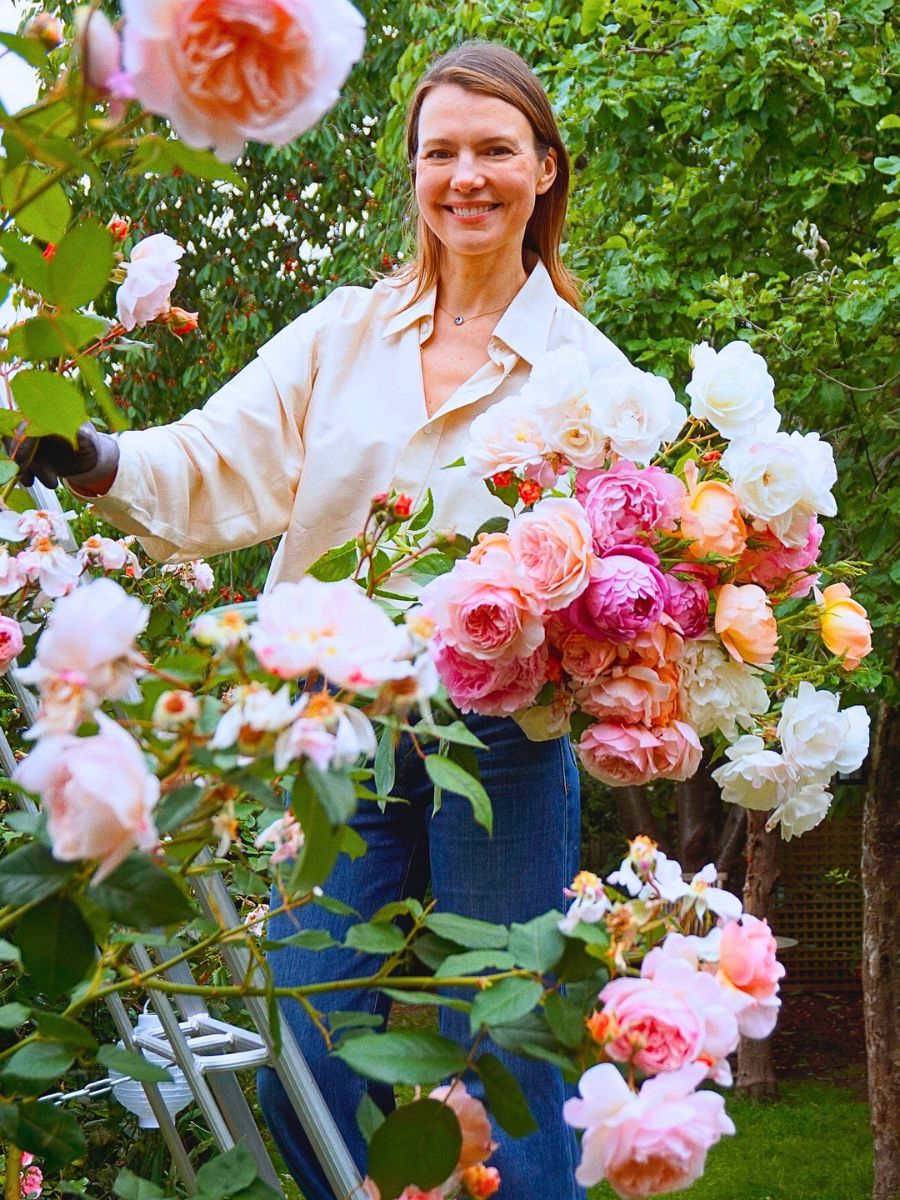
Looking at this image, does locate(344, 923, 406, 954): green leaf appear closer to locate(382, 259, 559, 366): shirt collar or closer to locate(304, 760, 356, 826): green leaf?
locate(304, 760, 356, 826): green leaf

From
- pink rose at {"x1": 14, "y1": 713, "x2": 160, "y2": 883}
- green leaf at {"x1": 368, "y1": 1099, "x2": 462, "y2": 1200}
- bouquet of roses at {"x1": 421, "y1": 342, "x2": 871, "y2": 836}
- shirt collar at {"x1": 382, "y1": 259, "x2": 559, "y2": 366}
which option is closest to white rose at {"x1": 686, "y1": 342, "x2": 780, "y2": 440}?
bouquet of roses at {"x1": 421, "y1": 342, "x2": 871, "y2": 836}

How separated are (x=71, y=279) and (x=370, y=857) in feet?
3.54

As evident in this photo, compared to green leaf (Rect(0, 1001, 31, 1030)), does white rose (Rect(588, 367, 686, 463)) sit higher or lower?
higher

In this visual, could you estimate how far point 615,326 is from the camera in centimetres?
407

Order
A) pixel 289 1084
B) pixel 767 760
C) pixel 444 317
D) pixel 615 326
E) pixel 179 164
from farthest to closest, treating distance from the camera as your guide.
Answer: pixel 615 326, pixel 444 317, pixel 767 760, pixel 289 1084, pixel 179 164

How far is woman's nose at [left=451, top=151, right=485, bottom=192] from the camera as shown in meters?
1.86

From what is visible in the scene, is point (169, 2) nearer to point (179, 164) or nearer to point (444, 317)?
point (179, 164)

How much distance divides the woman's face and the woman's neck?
4 centimetres

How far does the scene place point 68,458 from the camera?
1341 millimetres

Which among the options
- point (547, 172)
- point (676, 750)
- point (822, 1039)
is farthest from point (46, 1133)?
point (822, 1039)

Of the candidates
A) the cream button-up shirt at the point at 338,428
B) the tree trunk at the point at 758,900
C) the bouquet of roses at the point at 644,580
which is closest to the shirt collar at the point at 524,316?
the cream button-up shirt at the point at 338,428

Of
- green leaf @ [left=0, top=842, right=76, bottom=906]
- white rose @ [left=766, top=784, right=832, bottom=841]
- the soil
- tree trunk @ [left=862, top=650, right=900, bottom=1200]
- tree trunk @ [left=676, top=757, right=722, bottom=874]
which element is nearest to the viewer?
green leaf @ [left=0, top=842, right=76, bottom=906]

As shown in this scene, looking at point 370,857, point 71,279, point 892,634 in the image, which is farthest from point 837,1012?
point 71,279

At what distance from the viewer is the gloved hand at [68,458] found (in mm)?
1219
